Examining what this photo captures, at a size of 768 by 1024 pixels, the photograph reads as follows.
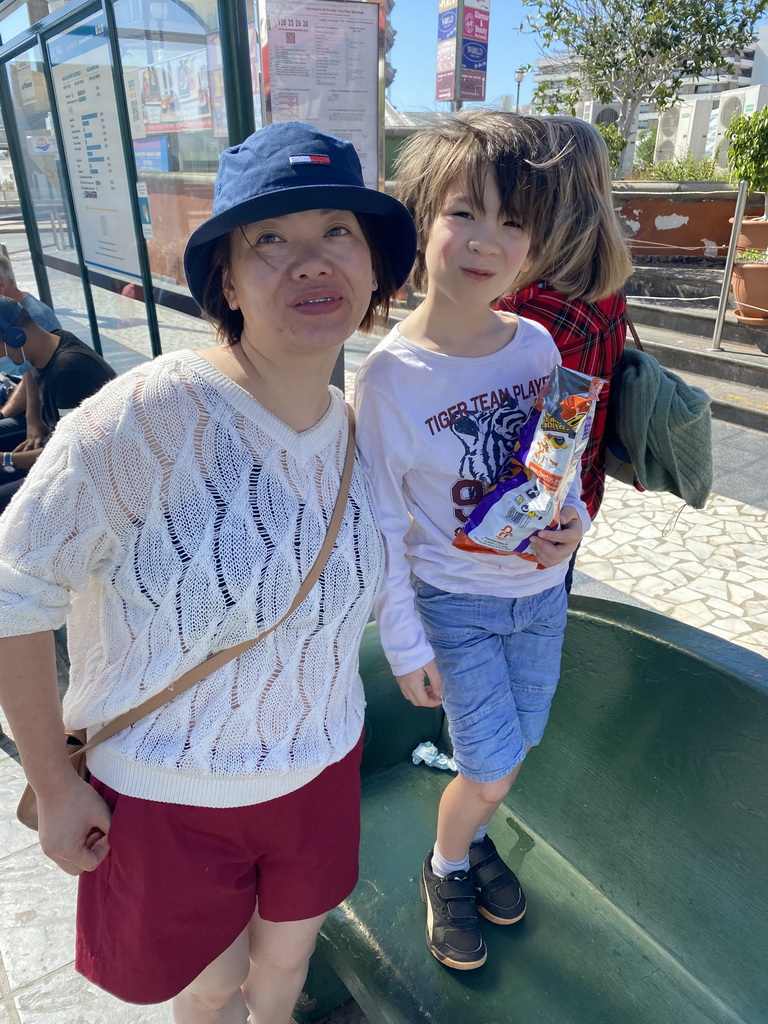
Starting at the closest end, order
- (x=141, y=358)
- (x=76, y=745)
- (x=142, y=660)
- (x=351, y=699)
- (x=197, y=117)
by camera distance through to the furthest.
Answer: (x=142, y=660) → (x=76, y=745) → (x=351, y=699) → (x=197, y=117) → (x=141, y=358)

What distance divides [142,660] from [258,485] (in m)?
0.32

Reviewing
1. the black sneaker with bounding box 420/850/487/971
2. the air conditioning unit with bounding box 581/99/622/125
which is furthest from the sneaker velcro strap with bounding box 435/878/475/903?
the air conditioning unit with bounding box 581/99/622/125

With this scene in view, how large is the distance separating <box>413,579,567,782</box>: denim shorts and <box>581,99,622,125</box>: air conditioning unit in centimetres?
1853

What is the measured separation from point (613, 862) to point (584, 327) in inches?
50.9

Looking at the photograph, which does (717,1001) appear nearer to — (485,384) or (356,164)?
(485,384)

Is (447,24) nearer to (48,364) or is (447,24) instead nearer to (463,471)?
(48,364)

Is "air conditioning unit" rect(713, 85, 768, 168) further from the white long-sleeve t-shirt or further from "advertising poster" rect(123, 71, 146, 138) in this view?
the white long-sleeve t-shirt

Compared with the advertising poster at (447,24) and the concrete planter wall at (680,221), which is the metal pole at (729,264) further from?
the advertising poster at (447,24)

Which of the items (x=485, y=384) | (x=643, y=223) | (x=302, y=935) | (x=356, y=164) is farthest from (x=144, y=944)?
(x=643, y=223)

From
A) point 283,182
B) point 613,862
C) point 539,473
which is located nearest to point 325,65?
point 283,182

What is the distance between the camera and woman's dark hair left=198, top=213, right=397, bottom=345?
1.21m

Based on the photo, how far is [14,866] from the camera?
218 centimetres

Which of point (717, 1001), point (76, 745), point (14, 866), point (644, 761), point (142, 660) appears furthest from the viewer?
point (14, 866)

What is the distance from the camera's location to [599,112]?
17781 mm
